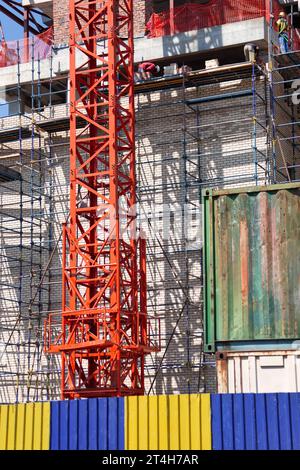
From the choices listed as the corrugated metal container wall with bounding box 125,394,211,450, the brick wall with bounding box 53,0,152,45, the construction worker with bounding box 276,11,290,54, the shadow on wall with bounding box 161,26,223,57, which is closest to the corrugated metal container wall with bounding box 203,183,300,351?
the corrugated metal container wall with bounding box 125,394,211,450

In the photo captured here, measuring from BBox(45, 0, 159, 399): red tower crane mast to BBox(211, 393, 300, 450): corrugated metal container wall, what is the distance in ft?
28.3

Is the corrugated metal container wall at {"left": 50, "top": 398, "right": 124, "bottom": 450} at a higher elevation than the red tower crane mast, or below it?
below

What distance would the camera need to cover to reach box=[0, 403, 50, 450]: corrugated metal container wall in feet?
49.3

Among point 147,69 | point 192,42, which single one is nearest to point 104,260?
point 147,69

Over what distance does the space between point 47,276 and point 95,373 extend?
4398 mm

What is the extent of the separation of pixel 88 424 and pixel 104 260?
1056 cm

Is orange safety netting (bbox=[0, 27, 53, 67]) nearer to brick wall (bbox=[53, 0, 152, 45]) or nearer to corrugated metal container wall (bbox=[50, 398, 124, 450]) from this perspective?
brick wall (bbox=[53, 0, 152, 45])

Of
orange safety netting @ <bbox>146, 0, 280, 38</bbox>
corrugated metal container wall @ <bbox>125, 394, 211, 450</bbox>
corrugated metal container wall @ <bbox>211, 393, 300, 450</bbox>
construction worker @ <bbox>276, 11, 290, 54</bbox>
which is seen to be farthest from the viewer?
orange safety netting @ <bbox>146, 0, 280, 38</bbox>

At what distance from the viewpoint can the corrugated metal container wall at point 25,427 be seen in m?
15.0

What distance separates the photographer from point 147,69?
26.4 metres

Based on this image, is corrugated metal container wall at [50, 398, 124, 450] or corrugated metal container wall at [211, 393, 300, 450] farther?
corrugated metal container wall at [50, 398, 124, 450]

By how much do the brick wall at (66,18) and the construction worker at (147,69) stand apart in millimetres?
1572

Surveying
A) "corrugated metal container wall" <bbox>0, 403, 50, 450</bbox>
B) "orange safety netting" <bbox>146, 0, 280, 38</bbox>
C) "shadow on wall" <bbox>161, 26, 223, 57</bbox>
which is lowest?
"corrugated metal container wall" <bbox>0, 403, 50, 450</bbox>
